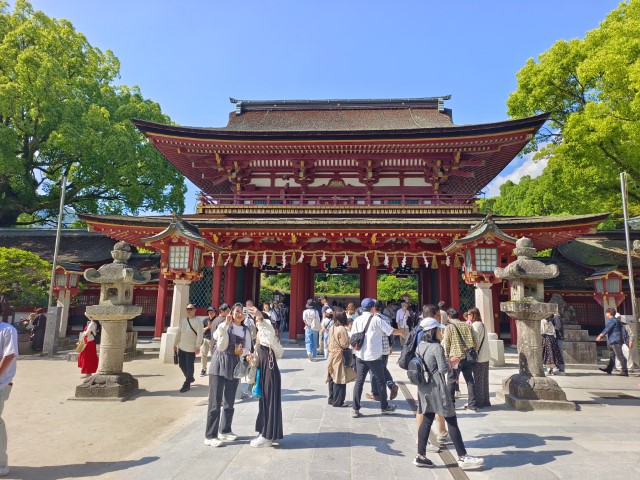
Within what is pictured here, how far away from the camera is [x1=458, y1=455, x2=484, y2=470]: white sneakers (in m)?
4.60

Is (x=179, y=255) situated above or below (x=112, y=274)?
above

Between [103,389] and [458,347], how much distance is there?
728 centimetres

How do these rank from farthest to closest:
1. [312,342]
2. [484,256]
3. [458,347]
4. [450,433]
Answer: [484,256]
[312,342]
[458,347]
[450,433]

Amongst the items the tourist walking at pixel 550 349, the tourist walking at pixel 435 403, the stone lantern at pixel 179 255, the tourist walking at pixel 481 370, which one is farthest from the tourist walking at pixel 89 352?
the tourist walking at pixel 550 349

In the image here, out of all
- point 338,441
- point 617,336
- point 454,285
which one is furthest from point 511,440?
point 454,285

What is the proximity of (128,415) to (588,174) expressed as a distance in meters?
21.1

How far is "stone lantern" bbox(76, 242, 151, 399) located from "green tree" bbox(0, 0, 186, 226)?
19033mm

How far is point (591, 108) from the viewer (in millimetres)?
16891

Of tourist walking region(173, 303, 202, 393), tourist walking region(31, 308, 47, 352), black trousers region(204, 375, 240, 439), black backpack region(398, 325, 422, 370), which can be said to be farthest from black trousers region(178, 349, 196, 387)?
tourist walking region(31, 308, 47, 352)

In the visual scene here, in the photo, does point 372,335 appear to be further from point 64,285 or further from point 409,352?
point 64,285

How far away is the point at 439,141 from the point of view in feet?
54.9

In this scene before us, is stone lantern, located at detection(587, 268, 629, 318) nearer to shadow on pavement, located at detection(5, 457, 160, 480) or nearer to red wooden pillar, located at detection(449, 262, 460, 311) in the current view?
red wooden pillar, located at detection(449, 262, 460, 311)

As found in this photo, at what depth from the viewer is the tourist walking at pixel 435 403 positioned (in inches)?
184

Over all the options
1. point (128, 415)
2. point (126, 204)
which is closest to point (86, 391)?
point (128, 415)
